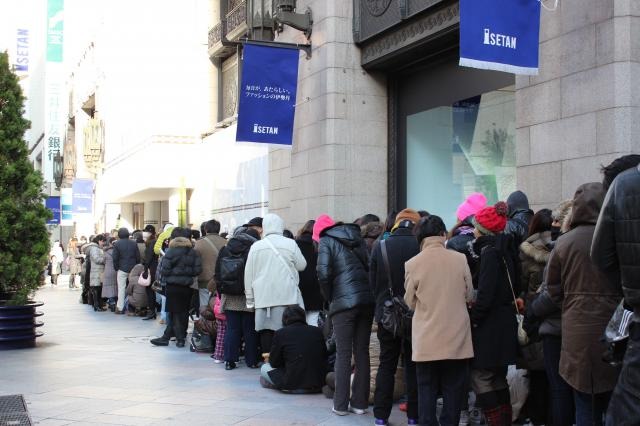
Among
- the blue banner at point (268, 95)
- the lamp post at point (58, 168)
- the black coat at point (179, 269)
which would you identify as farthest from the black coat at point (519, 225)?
the lamp post at point (58, 168)

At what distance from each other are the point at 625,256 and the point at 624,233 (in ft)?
0.36

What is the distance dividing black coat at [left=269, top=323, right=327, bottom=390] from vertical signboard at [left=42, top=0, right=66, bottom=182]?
4882 cm

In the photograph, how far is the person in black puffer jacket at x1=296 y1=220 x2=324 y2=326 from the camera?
33.9 ft

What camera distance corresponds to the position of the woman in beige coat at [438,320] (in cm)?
613

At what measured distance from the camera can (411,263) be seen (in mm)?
6320

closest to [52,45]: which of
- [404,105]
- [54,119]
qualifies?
[54,119]

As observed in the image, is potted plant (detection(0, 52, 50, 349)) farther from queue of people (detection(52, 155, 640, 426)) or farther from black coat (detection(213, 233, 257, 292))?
queue of people (detection(52, 155, 640, 426))

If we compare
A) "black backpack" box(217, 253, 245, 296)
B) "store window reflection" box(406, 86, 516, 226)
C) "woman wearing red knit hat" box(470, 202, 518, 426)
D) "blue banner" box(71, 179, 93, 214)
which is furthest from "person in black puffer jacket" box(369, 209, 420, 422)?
"blue banner" box(71, 179, 93, 214)

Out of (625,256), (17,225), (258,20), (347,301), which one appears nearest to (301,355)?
(347,301)

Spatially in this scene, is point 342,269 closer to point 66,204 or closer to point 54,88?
point 66,204

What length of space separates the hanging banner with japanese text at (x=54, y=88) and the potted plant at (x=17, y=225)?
43.2 m

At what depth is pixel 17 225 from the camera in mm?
12109

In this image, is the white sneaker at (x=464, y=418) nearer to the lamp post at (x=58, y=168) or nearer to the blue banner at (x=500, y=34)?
the blue banner at (x=500, y=34)

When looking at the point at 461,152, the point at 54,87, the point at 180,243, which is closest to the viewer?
the point at 180,243
